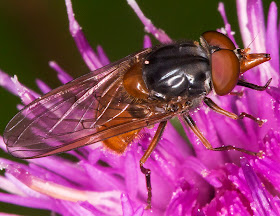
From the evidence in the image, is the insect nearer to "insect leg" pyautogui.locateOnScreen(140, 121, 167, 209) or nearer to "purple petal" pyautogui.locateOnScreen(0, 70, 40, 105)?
"insect leg" pyautogui.locateOnScreen(140, 121, 167, 209)

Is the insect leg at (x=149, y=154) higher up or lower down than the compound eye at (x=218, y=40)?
lower down

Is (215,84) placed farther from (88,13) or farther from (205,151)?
(88,13)

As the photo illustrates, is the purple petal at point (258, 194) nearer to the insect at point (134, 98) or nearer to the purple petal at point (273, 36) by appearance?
the insect at point (134, 98)

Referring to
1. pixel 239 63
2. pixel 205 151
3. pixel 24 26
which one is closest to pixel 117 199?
pixel 205 151

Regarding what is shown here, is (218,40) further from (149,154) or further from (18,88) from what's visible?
(18,88)

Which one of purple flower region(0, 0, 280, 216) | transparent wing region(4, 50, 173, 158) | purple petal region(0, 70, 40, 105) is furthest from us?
purple petal region(0, 70, 40, 105)

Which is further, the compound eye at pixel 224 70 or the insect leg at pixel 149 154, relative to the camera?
the insect leg at pixel 149 154

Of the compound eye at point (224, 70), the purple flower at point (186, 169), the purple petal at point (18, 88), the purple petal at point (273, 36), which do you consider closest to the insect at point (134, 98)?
the compound eye at point (224, 70)

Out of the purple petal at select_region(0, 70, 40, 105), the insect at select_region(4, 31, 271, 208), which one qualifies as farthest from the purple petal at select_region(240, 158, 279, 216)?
the purple petal at select_region(0, 70, 40, 105)
